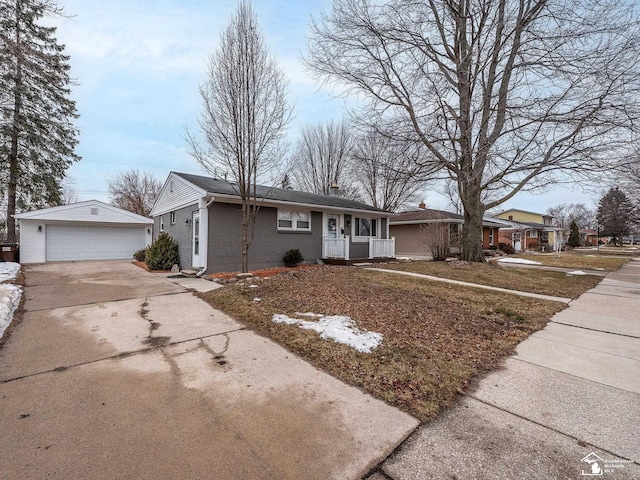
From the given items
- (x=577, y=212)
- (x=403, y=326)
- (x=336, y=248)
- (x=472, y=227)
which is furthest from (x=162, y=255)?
(x=577, y=212)

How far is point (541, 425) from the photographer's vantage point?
2213mm

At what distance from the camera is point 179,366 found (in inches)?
123

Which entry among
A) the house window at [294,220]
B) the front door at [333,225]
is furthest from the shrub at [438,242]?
the house window at [294,220]

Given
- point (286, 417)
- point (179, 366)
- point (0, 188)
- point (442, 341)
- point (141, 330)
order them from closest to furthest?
point (286, 417) → point (179, 366) → point (442, 341) → point (141, 330) → point (0, 188)

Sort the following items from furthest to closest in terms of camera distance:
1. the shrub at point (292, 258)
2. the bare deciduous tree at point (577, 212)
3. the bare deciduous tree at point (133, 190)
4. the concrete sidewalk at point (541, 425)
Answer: the bare deciduous tree at point (577, 212), the bare deciduous tree at point (133, 190), the shrub at point (292, 258), the concrete sidewalk at point (541, 425)

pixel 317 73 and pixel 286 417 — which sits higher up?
pixel 317 73

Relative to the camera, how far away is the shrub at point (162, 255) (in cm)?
1105

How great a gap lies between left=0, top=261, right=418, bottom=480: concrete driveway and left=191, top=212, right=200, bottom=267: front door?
5865 millimetres

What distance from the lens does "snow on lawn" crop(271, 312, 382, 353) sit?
367cm

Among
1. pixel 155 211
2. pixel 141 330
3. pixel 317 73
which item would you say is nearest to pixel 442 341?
pixel 141 330

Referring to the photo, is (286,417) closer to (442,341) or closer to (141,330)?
(442,341)

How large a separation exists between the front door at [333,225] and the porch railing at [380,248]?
69.0 inches

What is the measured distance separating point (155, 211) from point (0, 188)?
7693mm

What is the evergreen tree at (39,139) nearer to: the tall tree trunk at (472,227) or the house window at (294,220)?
the house window at (294,220)
